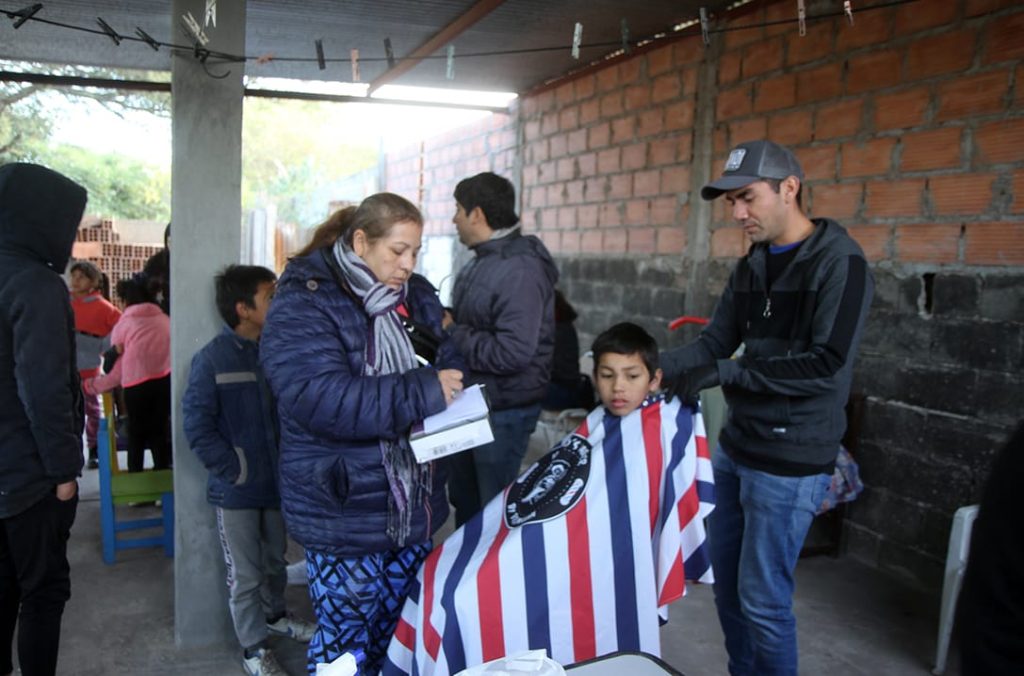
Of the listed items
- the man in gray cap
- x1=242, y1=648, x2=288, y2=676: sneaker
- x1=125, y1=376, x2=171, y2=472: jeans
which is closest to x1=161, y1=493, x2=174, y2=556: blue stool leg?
x1=125, y1=376, x2=171, y2=472: jeans

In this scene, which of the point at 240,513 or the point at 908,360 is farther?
the point at 908,360

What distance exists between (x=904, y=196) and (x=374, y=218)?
2584 millimetres

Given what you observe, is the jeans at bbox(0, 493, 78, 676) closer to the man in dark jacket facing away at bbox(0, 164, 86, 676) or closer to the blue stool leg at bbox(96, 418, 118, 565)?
the man in dark jacket facing away at bbox(0, 164, 86, 676)

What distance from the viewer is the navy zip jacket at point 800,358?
2049 millimetres

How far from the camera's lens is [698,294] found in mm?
4727

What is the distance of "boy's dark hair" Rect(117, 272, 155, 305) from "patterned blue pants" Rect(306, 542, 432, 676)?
279cm

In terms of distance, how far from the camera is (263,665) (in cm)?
262

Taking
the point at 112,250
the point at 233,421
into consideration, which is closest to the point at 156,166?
the point at 112,250

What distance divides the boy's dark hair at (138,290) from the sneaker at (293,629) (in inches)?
84.5

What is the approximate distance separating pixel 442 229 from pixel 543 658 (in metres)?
7.32

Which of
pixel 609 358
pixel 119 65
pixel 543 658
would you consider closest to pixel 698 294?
pixel 609 358

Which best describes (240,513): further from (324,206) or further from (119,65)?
(324,206)

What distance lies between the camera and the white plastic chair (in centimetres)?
268

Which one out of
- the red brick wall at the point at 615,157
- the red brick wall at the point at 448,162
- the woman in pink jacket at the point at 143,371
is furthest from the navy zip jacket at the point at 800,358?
the red brick wall at the point at 448,162
